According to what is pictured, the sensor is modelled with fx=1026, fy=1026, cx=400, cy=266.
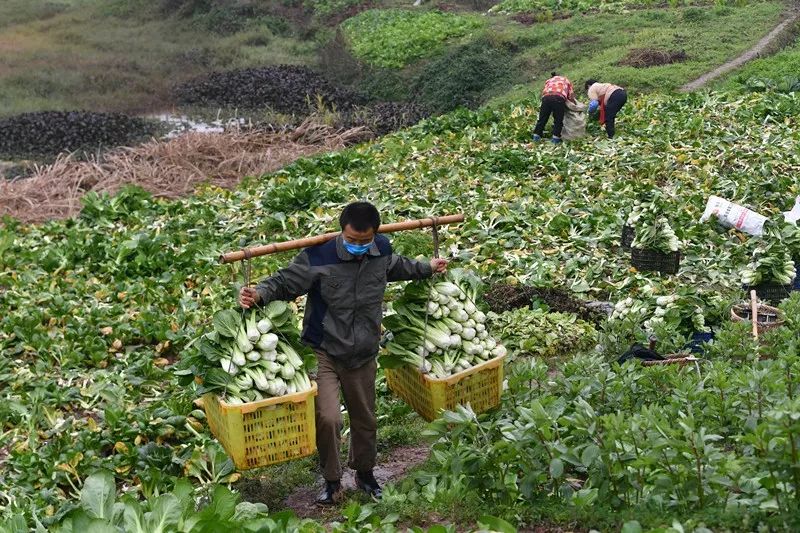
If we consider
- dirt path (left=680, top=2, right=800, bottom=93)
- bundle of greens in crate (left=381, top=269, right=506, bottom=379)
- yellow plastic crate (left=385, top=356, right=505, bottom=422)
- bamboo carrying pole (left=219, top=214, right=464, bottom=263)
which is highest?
bamboo carrying pole (left=219, top=214, right=464, bottom=263)

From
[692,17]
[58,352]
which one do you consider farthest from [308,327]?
[692,17]

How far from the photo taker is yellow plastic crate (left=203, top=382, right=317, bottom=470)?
505 cm

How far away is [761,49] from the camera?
826 inches

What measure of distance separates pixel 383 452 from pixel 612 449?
2339 mm

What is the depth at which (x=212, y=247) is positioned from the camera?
10789 mm

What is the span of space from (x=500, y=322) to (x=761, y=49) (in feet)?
50.4

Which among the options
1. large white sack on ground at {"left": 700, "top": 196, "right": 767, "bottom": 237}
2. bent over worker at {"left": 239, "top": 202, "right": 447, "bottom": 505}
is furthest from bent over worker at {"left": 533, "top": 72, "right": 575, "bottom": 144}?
bent over worker at {"left": 239, "top": 202, "right": 447, "bottom": 505}

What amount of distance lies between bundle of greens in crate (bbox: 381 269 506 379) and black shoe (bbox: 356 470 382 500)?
62 centimetres

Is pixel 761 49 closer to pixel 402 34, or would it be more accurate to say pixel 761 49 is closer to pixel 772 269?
pixel 402 34

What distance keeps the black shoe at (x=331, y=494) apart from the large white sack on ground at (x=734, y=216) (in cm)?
522

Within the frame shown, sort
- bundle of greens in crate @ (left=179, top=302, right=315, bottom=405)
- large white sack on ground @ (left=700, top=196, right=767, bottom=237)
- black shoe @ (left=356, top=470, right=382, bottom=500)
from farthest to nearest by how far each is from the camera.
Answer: large white sack on ground @ (left=700, top=196, right=767, bottom=237) → black shoe @ (left=356, top=470, right=382, bottom=500) → bundle of greens in crate @ (left=179, top=302, right=315, bottom=405)

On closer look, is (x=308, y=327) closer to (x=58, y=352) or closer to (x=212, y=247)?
(x=58, y=352)

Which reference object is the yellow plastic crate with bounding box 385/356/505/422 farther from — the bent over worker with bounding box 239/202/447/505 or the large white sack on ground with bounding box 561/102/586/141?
the large white sack on ground with bounding box 561/102/586/141

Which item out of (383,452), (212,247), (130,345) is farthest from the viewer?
(212,247)
